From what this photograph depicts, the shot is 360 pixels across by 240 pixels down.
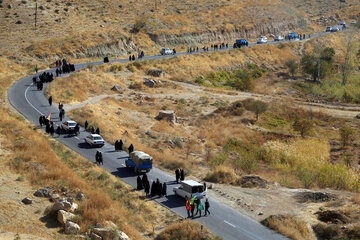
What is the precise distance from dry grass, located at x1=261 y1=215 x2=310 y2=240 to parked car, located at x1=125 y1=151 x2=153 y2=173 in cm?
945

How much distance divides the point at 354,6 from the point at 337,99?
9768 cm

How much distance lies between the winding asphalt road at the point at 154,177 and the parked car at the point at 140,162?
48cm

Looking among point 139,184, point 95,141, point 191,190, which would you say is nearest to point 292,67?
point 95,141

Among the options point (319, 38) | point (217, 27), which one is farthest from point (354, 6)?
point (217, 27)

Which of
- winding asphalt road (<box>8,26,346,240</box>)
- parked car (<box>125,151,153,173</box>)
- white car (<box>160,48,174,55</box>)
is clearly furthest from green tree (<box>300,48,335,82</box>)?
parked car (<box>125,151,153,173</box>)

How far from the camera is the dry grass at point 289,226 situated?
803 inches

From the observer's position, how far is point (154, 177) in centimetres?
2808

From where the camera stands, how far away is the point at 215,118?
49656 millimetres

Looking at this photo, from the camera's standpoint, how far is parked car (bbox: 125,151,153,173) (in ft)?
91.5

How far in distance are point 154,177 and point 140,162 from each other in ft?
4.69

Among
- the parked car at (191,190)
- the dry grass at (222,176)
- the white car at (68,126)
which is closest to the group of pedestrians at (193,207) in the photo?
the parked car at (191,190)

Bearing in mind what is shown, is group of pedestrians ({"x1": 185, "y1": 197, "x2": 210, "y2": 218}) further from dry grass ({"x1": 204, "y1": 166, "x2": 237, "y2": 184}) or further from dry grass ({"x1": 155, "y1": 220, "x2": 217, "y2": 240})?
dry grass ({"x1": 204, "y1": 166, "x2": 237, "y2": 184})

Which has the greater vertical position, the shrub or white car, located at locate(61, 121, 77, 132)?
the shrub

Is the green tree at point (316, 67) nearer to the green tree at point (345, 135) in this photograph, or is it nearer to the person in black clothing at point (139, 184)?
the green tree at point (345, 135)
